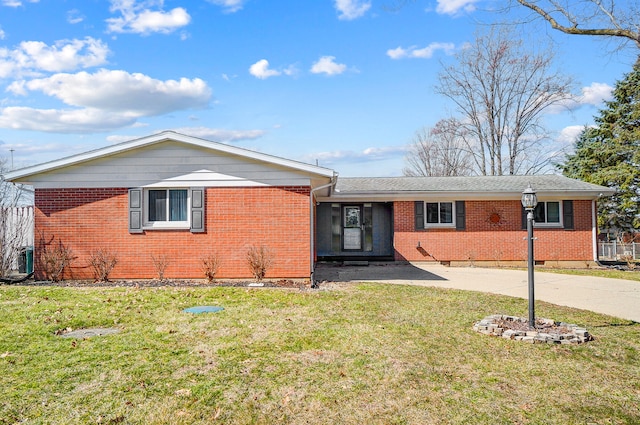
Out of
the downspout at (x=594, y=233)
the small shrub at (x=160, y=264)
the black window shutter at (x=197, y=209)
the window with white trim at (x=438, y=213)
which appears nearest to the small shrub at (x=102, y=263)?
the small shrub at (x=160, y=264)

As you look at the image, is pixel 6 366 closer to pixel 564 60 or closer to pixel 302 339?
pixel 302 339

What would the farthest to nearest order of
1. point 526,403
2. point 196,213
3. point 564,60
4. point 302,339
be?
point 564,60, point 196,213, point 302,339, point 526,403

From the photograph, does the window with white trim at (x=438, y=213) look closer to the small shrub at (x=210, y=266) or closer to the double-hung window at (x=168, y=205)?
the small shrub at (x=210, y=266)

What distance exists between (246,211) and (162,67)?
679cm

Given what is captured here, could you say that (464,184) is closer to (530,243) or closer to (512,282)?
(512,282)

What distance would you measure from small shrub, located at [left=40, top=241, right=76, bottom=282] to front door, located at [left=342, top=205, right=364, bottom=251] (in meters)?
9.61

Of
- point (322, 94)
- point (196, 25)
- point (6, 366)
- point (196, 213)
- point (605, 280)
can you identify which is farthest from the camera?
point (322, 94)

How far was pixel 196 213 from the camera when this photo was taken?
35.8 ft

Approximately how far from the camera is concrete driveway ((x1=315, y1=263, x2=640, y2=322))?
8703 millimetres

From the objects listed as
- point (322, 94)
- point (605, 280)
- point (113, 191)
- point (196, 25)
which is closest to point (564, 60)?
point (322, 94)

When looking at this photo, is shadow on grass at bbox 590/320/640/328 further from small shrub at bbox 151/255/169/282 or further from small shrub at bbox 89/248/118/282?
small shrub at bbox 89/248/118/282

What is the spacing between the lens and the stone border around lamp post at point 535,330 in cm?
569

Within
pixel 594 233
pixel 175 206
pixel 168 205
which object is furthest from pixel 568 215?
pixel 168 205

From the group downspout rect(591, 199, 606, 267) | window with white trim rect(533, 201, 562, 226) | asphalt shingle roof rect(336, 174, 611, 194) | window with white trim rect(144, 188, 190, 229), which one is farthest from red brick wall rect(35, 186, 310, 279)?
downspout rect(591, 199, 606, 267)
